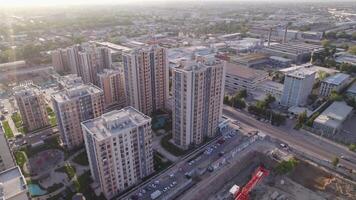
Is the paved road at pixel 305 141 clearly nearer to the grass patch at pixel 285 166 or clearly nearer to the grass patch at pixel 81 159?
the grass patch at pixel 285 166

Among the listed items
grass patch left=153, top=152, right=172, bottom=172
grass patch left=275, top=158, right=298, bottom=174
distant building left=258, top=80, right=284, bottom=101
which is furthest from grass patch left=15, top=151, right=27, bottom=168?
distant building left=258, top=80, right=284, bottom=101

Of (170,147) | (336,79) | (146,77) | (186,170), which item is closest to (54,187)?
(170,147)

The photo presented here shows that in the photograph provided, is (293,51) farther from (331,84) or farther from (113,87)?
(113,87)

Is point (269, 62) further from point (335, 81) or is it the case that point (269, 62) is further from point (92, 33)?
point (92, 33)

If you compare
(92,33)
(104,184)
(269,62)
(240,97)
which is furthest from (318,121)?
(92,33)

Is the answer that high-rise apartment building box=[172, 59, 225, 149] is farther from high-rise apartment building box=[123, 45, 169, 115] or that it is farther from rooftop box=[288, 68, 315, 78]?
rooftop box=[288, 68, 315, 78]

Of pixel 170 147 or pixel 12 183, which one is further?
pixel 170 147
